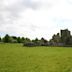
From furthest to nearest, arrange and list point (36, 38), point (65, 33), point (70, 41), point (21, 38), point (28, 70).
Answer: point (21, 38), point (36, 38), point (65, 33), point (70, 41), point (28, 70)

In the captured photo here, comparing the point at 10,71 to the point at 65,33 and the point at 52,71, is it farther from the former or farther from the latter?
the point at 65,33

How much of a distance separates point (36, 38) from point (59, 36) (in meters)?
36.3

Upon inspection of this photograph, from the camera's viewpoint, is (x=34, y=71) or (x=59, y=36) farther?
(x=59, y=36)

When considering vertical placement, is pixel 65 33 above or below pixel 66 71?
above

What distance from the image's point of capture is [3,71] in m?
18.1

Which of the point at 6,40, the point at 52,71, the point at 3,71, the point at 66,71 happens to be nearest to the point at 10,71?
the point at 3,71

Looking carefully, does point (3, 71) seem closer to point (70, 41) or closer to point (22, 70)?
point (22, 70)

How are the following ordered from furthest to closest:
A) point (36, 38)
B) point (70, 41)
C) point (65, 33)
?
point (36, 38) → point (65, 33) → point (70, 41)

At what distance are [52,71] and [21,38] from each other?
550 ft

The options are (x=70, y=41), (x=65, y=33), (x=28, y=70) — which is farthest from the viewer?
(x=65, y=33)

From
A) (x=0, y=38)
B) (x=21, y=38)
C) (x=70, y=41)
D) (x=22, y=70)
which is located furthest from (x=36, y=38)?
(x=22, y=70)

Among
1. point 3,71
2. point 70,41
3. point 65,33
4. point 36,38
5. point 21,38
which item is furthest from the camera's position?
point 21,38

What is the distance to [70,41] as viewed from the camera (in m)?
119

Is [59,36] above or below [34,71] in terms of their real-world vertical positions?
above
